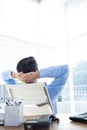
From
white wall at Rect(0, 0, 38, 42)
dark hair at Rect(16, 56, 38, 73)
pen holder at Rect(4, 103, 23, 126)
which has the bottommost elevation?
pen holder at Rect(4, 103, 23, 126)

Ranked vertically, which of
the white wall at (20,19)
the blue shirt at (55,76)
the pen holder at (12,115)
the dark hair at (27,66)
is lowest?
the pen holder at (12,115)

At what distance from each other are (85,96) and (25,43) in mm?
1320

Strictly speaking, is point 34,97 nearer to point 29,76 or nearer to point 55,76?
point 29,76

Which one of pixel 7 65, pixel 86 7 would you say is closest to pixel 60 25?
pixel 86 7

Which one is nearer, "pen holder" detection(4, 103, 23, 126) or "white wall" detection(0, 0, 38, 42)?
"pen holder" detection(4, 103, 23, 126)

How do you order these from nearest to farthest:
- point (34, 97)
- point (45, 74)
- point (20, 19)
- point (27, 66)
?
point (34, 97), point (45, 74), point (27, 66), point (20, 19)

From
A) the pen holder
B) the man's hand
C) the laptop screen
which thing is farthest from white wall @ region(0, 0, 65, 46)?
the pen holder

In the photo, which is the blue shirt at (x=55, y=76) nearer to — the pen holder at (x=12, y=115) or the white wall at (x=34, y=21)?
the pen holder at (x=12, y=115)

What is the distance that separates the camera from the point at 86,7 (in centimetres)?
296

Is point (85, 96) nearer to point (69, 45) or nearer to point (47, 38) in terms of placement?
point (69, 45)

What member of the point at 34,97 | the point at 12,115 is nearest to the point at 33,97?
the point at 34,97

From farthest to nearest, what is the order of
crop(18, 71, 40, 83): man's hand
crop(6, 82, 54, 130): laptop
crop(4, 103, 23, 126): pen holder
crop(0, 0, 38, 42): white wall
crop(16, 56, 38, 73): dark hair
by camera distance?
crop(0, 0, 38, 42): white wall → crop(16, 56, 38, 73): dark hair → crop(18, 71, 40, 83): man's hand → crop(6, 82, 54, 130): laptop → crop(4, 103, 23, 126): pen holder

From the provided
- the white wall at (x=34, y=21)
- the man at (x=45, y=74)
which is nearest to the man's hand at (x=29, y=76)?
the man at (x=45, y=74)

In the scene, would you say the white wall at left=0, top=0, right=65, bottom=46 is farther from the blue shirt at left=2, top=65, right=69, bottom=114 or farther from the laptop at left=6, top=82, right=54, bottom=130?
the laptop at left=6, top=82, right=54, bottom=130
